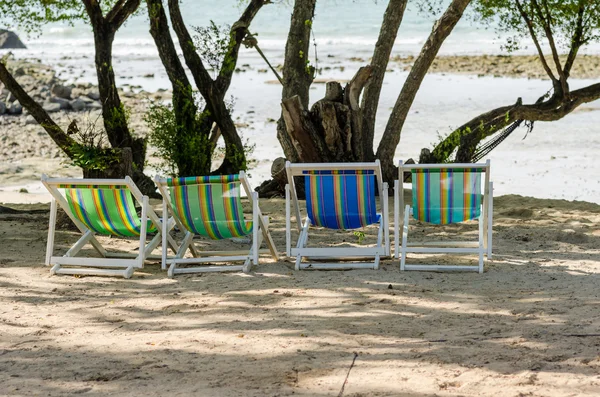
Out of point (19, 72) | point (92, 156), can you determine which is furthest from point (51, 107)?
point (92, 156)

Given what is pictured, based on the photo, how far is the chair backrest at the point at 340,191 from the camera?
22.6 feet

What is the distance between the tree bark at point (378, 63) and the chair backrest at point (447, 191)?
3689mm

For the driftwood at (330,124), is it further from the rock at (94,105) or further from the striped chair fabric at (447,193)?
the rock at (94,105)

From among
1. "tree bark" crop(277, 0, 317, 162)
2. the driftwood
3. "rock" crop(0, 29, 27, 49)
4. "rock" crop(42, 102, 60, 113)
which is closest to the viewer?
the driftwood

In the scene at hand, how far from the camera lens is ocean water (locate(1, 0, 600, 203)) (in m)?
14.4

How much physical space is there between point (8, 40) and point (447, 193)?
141 feet

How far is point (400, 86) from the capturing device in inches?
980

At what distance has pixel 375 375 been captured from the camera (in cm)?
440

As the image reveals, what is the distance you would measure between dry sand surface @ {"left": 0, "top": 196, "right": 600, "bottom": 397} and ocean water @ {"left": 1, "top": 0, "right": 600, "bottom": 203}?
603 cm

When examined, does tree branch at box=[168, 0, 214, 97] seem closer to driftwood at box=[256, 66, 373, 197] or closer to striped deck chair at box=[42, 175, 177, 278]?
driftwood at box=[256, 66, 373, 197]

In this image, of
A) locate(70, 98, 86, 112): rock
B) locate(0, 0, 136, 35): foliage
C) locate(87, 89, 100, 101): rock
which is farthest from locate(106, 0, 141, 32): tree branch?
locate(87, 89, 100, 101): rock

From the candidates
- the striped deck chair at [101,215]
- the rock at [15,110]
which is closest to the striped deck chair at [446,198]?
the striped deck chair at [101,215]

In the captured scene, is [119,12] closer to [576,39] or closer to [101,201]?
[101,201]

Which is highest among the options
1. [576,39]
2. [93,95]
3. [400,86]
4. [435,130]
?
[576,39]
